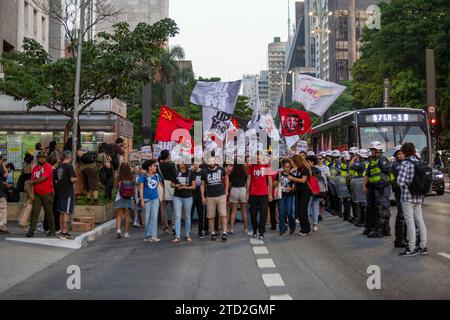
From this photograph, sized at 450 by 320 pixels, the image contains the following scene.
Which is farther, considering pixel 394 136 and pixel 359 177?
pixel 394 136

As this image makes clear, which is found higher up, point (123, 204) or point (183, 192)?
point (183, 192)

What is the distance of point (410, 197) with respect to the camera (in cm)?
1080

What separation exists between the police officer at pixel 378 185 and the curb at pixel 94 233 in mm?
5637

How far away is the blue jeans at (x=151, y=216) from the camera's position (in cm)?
1320

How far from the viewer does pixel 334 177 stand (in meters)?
17.9

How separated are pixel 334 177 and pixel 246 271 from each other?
355 inches

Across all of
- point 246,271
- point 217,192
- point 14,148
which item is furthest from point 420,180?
point 14,148

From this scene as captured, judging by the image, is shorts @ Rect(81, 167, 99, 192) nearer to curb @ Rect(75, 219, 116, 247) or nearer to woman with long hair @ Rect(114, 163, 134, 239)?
curb @ Rect(75, 219, 116, 247)

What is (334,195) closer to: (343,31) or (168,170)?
(168,170)

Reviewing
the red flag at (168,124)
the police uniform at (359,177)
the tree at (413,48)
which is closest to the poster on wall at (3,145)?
the red flag at (168,124)

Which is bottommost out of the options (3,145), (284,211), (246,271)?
(246,271)
